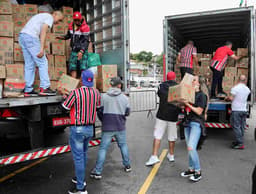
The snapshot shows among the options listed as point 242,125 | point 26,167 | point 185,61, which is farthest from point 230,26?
point 26,167

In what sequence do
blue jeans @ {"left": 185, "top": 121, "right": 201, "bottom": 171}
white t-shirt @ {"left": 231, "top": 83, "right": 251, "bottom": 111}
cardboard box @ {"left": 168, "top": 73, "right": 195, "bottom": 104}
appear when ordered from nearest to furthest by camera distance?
cardboard box @ {"left": 168, "top": 73, "right": 195, "bottom": 104}, blue jeans @ {"left": 185, "top": 121, "right": 201, "bottom": 171}, white t-shirt @ {"left": 231, "top": 83, "right": 251, "bottom": 111}

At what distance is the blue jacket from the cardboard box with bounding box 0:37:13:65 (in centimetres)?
167

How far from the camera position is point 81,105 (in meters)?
3.46

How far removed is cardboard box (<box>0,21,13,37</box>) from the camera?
4207mm

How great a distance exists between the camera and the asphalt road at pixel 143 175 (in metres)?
3.77

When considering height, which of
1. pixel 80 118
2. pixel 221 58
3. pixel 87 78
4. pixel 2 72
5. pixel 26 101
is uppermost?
pixel 221 58

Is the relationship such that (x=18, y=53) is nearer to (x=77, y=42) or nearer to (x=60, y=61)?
(x=60, y=61)

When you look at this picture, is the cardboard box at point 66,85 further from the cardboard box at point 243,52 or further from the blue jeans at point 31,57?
the cardboard box at point 243,52

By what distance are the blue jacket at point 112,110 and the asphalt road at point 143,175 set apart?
88 centimetres

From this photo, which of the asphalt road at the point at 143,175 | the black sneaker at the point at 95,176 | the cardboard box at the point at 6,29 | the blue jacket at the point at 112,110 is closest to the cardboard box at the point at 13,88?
the cardboard box at the point at 6,29

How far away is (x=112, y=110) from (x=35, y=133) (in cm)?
120

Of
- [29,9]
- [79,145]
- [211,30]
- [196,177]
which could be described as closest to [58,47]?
[29,9]

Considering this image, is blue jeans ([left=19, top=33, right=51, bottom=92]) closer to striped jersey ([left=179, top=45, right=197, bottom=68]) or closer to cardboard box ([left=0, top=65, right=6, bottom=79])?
cardboard box ([left=0, top=65, right=6, bottom=79])

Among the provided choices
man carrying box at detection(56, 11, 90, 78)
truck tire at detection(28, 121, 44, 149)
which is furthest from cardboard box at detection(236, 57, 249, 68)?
truck tire at detection(28, 121, 44, 149)
